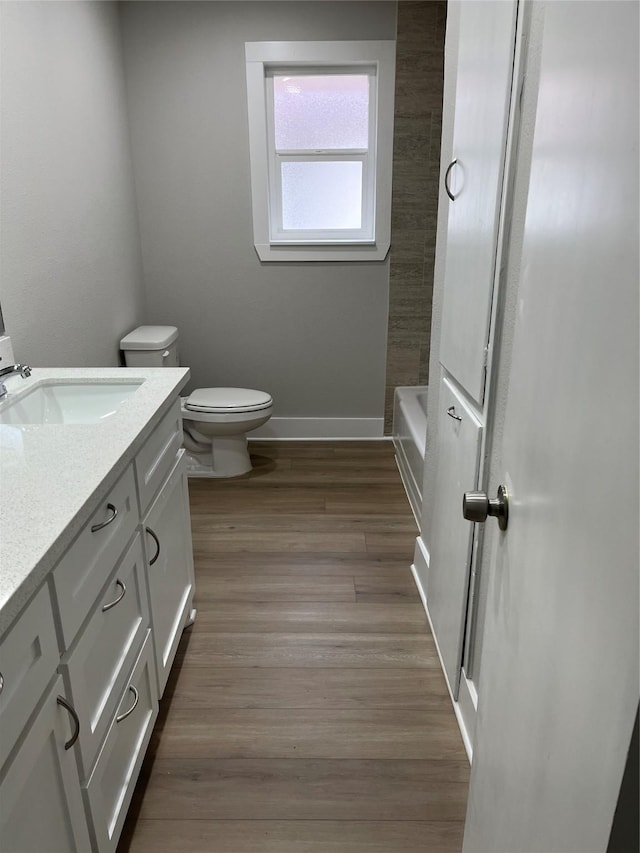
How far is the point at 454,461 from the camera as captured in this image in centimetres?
182

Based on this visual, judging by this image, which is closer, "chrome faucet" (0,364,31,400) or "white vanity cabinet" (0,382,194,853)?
"white vanity cabinet" (0,382,194,853)

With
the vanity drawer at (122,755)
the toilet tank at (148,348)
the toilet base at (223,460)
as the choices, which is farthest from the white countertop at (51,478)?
the toilet base at (223,460)

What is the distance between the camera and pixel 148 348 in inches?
125

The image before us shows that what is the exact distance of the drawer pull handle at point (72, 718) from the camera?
1.03m

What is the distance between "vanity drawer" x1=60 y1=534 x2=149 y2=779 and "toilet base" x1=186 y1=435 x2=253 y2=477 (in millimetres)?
1909

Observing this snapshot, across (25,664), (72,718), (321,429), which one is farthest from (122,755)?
(321,429)

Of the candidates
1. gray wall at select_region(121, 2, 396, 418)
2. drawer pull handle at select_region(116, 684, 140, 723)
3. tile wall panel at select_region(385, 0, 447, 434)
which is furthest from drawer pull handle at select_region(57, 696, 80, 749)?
tile wall panel at select_region(385, 0, 447, 434)

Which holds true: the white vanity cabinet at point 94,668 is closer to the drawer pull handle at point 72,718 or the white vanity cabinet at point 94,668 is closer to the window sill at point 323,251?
the drawer pull handle at point 72,718

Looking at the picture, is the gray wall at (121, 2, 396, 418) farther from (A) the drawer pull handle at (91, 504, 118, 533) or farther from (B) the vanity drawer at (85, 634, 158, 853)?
(A) the drawer pull handle at (91, 504, 118, 533)

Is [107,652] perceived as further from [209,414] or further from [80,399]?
[209,414]

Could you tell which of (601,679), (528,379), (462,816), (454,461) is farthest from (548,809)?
(454,461)

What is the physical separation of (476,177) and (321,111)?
2.31 m

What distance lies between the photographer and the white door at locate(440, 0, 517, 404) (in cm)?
139

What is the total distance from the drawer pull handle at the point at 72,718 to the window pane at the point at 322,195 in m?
3.16
